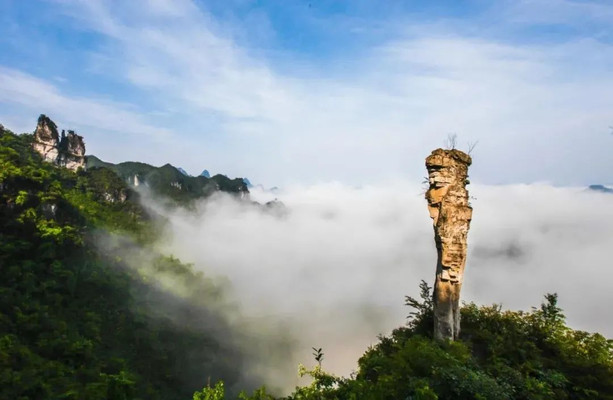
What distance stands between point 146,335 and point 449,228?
46.7m

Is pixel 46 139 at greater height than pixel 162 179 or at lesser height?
lesser

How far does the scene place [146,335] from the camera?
48906 millimetres

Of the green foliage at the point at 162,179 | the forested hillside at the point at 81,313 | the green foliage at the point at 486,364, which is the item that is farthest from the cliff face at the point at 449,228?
the green foliage at the point at 162,179

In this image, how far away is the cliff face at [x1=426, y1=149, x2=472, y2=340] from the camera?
15344 millimetres

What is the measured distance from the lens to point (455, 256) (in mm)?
15375

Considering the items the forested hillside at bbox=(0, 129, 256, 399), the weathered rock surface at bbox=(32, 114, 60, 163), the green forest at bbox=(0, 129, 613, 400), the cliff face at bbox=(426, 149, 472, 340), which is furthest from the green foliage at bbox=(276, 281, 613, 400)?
the weathered rock surface at bbox=(32, 114, 60, 163)

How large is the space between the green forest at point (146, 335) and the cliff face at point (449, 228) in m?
1.36

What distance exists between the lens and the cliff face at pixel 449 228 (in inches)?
604

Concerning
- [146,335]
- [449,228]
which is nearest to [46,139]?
[146,335]

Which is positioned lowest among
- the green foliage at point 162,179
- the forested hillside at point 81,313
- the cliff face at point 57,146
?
the forested hillside at point 81,313

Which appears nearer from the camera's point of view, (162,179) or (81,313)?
(81,313)

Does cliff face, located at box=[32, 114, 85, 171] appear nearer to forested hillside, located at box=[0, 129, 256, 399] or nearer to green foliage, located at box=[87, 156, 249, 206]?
forested hillside, located at box=[0, 129, 256, 399]

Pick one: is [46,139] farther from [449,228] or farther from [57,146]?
[449,228]

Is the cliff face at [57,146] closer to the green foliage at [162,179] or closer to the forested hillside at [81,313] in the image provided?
the forested hillside at [81,313]
